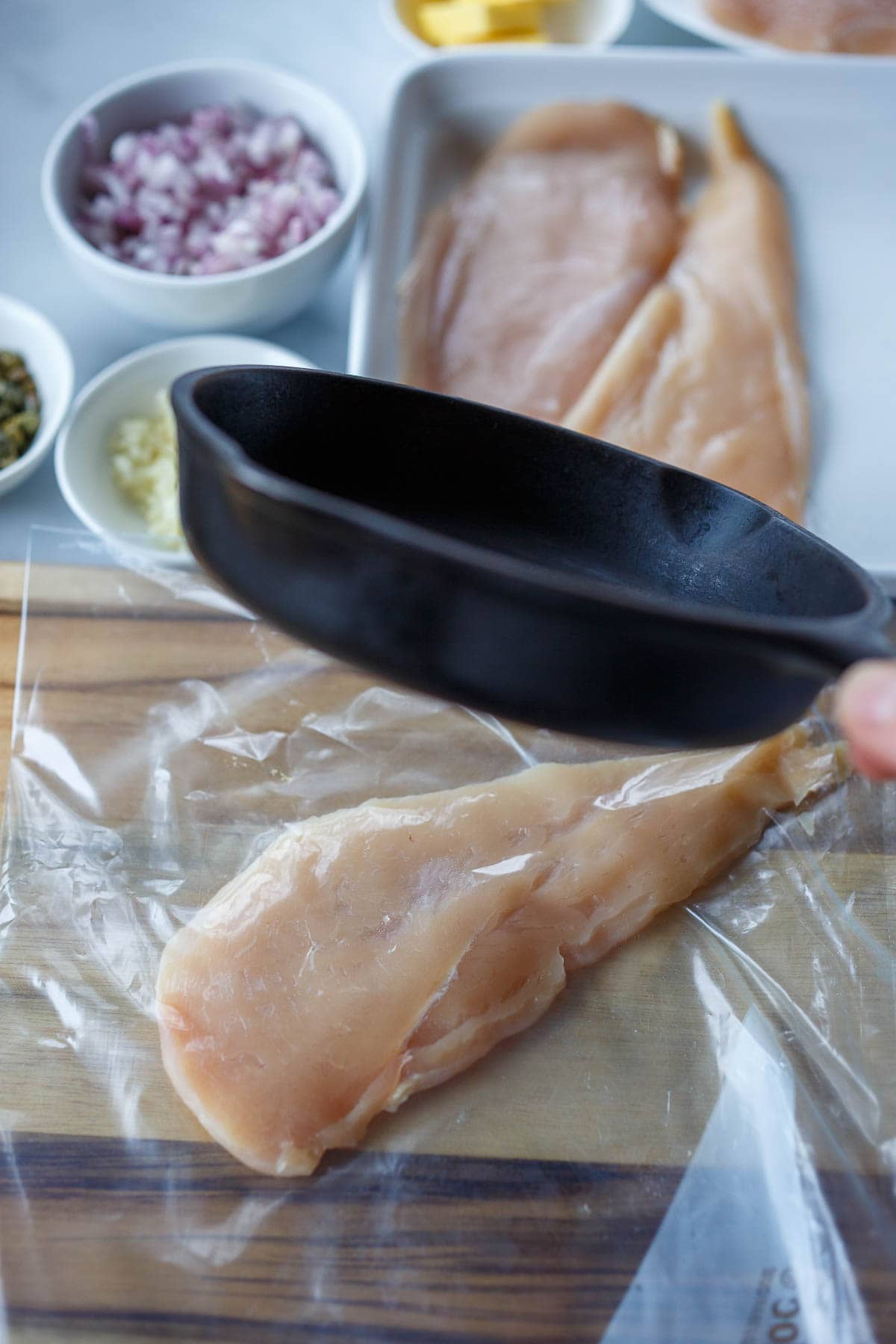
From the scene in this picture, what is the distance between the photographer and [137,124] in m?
1.46

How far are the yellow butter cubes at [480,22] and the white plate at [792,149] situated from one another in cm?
14

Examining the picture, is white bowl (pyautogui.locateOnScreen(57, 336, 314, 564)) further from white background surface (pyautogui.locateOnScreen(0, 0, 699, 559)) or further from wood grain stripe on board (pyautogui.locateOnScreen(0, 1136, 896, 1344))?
wood grain stripe on board (pyautogui.locateOnScreen(0, 1136, 896, 1344))

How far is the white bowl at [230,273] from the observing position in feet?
4.19

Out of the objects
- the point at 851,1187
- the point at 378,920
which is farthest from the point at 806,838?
the point at 378,920

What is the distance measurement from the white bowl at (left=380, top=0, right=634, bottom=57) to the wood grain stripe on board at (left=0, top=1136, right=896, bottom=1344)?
1483 millimetres

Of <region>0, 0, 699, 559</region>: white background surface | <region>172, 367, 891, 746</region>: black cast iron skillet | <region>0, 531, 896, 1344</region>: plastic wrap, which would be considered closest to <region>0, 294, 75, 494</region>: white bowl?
<region>0, 0, 699, 559</region>: white background surface

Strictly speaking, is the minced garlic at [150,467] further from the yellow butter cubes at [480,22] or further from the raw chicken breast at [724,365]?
the yellow butter cubes at [480,22]

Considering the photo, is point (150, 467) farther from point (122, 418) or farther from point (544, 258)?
point (544, 258)

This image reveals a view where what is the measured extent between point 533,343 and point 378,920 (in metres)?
0.77

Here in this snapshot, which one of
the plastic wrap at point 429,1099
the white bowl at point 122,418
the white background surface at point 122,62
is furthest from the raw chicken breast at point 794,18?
the plastic wrap at point 429,1099

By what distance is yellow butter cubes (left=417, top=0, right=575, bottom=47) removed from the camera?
5.11 feet

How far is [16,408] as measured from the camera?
4.27 ft

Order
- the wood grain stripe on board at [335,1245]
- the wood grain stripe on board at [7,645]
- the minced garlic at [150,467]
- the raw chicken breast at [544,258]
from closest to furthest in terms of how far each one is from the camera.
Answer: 1. the wood grain stripe on board at [335,1245]
2. the wood grain stripe on board at [7,645]
3. the minced garlic at [150,467]
4. the raw chicken breast at [544,258]

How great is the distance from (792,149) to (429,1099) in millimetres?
1342
